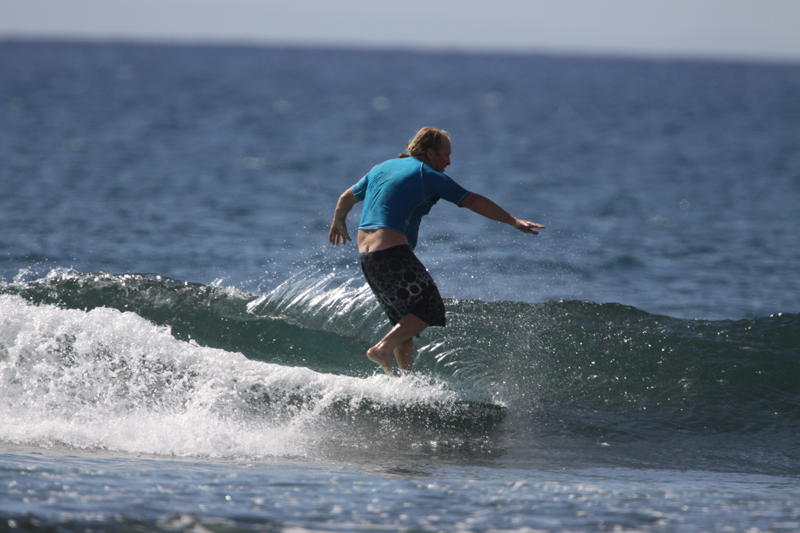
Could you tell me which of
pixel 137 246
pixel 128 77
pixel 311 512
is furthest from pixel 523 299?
pixel 128 77

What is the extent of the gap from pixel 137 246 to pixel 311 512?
9093 millimetres

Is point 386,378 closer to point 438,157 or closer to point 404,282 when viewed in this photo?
point 404,282

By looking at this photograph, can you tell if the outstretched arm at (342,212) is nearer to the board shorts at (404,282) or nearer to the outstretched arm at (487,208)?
the board shorts at (404,282)

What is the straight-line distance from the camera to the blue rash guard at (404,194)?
4.90 metres

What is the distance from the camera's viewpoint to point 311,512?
350 centimetres

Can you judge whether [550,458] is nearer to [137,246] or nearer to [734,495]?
[734,495]

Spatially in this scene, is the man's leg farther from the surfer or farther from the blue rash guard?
the blue rash guard

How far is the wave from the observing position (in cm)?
500

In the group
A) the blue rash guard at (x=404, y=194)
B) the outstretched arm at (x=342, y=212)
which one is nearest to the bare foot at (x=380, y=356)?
the blue rash guard at (x=404, y=194)

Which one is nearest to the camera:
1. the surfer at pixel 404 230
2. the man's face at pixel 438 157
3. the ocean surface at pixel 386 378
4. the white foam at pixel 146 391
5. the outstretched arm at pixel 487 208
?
the ocean surface at pixel 386 378

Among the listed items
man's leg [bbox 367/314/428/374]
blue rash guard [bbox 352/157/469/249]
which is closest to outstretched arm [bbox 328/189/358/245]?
blue rash guard [bbox 352/157/469/249]

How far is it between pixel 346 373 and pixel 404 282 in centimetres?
148

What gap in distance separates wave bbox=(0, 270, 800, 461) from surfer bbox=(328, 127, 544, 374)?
58 cm

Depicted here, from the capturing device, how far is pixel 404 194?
497 centimetres
